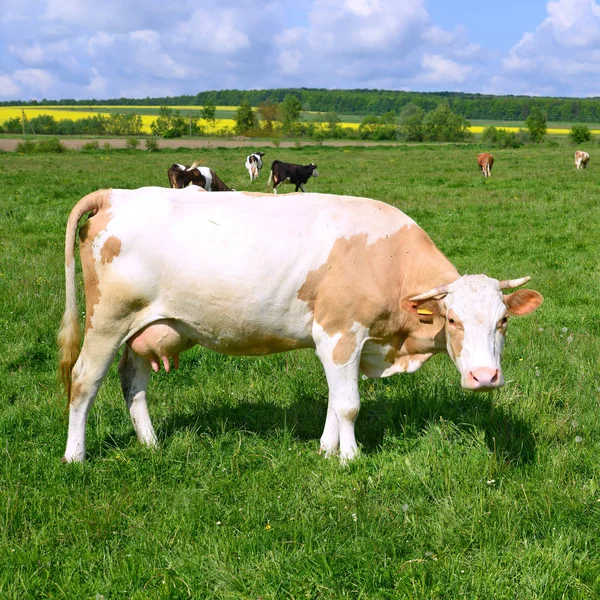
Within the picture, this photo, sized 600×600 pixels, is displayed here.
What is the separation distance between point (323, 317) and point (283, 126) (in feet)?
272

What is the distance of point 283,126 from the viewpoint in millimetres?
84375

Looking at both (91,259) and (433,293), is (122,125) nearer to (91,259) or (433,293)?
(91,259)

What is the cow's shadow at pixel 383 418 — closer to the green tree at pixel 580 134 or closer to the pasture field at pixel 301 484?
the pasture field at pixel 301 484

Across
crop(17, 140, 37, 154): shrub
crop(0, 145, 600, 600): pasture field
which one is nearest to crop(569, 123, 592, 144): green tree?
crop(17, 140, 37, 154): shrub

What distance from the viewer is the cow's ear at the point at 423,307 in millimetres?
4371

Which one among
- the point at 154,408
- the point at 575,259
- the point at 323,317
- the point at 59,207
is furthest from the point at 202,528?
the point at 59,207

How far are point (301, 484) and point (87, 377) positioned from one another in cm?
171

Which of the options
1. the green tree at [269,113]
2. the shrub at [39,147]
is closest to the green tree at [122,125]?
the green tree at [269,113]

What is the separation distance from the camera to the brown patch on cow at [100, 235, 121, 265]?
15.2 ft

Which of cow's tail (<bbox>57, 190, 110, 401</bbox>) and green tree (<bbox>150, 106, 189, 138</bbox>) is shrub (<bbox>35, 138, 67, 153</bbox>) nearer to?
green tree (<bbox>150, 106, 189, 138</bbox>)

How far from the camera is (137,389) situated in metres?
5.11

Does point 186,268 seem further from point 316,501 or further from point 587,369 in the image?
point 587,369

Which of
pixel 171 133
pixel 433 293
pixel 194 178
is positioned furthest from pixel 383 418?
pixel 171 133

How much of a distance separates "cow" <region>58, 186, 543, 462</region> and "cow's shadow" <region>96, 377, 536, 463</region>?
0.36m
